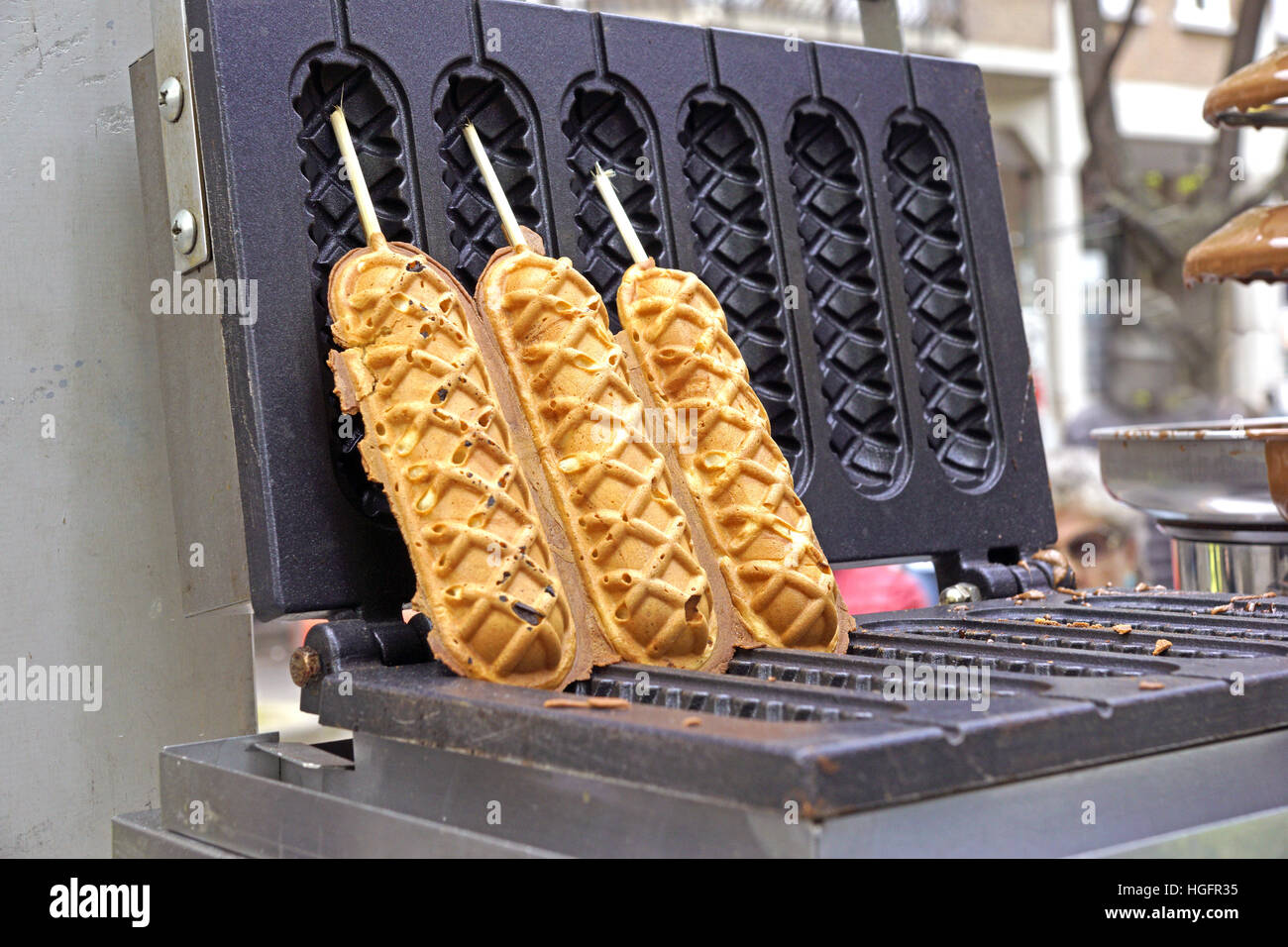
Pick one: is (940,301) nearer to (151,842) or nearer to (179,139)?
(179,139)

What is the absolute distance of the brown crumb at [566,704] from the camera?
3.49 feet

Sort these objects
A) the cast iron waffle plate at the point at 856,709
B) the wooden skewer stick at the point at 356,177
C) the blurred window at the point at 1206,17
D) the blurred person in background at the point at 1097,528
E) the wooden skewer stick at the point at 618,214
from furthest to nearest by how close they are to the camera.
Answer: the blurred window at the point at 1206,17
the blurred person in background at the point at 1097,528
the wooden skewer stick at the point at 618,214
the wooden skewer stick at the point at 356,177
the cast iron waffle plate at the point at 856,709

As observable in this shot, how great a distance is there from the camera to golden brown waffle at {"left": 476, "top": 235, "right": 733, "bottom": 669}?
53.2 inches

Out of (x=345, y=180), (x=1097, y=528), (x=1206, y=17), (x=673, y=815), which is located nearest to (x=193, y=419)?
(x=345, y=180)

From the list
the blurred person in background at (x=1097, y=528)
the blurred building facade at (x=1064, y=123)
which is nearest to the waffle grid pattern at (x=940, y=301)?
the blurred person in background at (x=1097, y=528)

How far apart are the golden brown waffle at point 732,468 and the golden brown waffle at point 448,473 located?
0.74ft

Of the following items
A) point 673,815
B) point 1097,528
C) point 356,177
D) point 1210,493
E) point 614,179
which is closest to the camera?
point 673,815

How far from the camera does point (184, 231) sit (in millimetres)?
1491

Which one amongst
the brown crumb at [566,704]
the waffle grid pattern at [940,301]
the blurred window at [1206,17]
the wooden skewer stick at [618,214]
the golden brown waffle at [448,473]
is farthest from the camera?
the blurred window at [1206,17]

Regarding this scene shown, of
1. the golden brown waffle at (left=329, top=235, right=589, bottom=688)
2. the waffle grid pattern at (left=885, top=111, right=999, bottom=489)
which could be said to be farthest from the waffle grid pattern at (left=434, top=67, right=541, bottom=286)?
the waffle grid pattern at (left=885, top=111, right=999, bottom=489)

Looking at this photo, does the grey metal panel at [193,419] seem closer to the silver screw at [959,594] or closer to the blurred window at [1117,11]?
the silver screw at [959,594]

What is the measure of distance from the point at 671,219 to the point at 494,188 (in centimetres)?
30

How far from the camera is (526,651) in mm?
1259

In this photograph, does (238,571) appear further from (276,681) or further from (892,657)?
(276,681)
